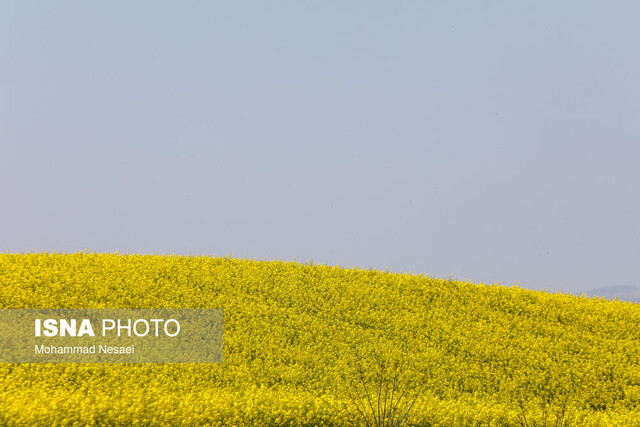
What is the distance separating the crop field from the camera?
841 centimetres

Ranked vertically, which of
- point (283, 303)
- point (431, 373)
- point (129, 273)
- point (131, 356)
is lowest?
point (431, 373)

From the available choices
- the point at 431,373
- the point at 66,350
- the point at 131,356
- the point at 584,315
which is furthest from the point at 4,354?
the point at 584,315

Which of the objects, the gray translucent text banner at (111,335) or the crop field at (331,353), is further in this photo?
the gray translucent text banner at (111,335)

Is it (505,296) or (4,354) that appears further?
(505,296)

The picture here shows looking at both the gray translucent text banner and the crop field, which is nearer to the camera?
the crop field

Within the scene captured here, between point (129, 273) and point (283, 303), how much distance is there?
5105mm

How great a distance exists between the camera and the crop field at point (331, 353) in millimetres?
8414

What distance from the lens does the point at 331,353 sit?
12.6 m

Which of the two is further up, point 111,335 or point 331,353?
point 111,335

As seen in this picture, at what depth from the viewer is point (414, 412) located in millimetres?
8719

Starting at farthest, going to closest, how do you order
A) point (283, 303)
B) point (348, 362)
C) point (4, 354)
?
point (283, 303) → point (348, 362) → point (4, 354)

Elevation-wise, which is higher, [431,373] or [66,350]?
[66,350]

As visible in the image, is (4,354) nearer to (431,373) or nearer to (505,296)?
(431,373)

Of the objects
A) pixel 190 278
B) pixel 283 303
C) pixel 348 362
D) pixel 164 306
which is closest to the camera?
pixel 348 362
